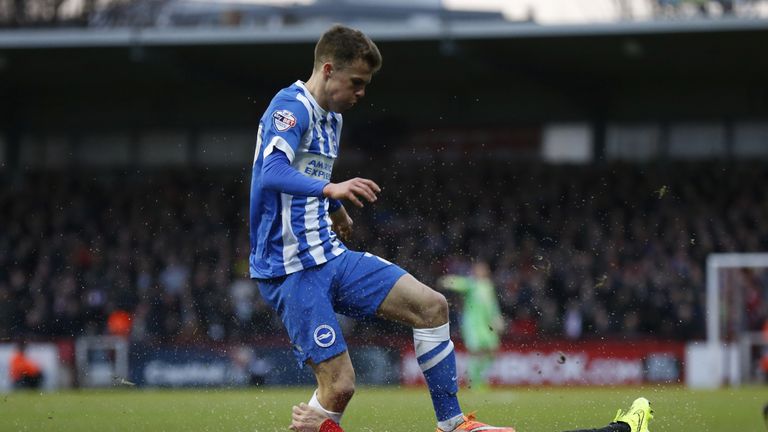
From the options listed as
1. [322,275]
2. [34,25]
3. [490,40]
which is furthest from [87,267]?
[322,275]

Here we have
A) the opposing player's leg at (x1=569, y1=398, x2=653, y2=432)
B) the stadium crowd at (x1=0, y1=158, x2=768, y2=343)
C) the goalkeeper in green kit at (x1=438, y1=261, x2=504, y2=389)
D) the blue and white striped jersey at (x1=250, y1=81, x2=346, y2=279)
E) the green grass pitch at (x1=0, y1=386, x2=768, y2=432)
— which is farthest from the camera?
the stadium crowd at (x1=0, y1=158, x2=768, y2=343)

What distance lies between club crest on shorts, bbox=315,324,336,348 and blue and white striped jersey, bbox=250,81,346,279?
32 cm

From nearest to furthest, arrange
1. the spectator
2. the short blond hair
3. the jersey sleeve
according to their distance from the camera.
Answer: the jersey sleeve → the short blond hair → the spectator

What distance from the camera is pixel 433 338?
6125 mm

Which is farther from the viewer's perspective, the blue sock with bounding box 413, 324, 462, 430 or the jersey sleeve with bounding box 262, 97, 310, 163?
the blue sock with bounding box 413, 324, 462, 430

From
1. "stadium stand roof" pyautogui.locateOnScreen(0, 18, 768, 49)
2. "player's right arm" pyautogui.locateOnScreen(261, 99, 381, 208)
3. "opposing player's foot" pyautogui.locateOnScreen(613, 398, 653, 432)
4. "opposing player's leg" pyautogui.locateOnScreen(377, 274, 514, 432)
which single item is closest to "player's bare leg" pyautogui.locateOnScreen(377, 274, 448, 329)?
"opposing player's leg" pyautogui.locateOnScreen(377, 274, 514, 432)

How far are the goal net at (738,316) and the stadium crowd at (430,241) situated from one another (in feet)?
0.50

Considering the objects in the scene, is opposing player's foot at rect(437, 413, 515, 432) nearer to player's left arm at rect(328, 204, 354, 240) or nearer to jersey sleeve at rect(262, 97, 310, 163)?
player's left arm at rect(328, 204, 354, 240)

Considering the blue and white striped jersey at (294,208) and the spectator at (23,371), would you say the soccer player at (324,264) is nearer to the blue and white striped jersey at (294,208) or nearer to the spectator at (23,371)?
the blue and white striped jersey at (294,208)

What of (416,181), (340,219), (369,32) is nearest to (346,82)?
(340,219)

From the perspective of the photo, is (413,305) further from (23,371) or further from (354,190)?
A: (23,371)

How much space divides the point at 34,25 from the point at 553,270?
35.6ft

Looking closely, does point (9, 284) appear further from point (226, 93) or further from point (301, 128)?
point (301, 128)

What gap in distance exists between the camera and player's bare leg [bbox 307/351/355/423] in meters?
5.88
